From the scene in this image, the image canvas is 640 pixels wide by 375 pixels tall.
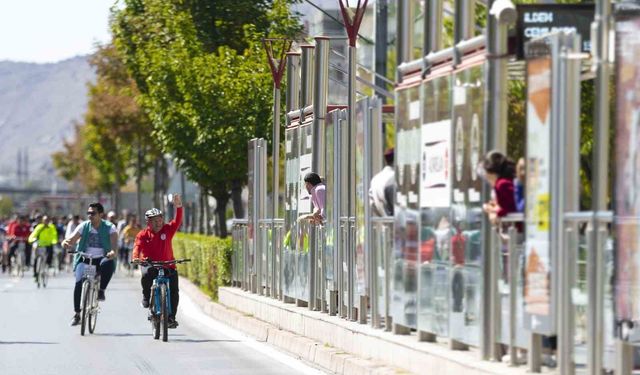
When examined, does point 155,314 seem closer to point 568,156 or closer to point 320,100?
point 320,100

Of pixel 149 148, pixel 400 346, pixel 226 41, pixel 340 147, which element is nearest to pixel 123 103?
pixel 149 148

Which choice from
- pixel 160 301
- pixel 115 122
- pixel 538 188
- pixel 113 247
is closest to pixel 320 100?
pixel 160 301

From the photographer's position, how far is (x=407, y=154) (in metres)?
16.4

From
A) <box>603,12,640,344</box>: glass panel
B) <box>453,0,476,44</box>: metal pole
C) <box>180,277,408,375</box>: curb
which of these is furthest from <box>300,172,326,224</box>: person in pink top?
<box>603,12,640,344</box>: glass panel

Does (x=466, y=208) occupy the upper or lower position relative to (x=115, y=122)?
lower

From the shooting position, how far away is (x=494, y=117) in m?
13.6

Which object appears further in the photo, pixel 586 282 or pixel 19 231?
pixel 19 231

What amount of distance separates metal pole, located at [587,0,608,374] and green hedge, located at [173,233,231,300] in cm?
2021

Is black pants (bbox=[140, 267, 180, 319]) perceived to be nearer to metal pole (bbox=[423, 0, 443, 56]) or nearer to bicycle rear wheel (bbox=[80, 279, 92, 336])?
bicycle rear wheel (bbox=[80, 279, 92, 336])

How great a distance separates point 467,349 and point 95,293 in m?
11.3

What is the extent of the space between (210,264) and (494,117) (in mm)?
21623

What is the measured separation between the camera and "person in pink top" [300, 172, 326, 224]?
21.7 m

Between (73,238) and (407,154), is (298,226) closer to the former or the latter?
(73,238)

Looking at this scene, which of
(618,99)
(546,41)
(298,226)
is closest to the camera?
(618,99)
